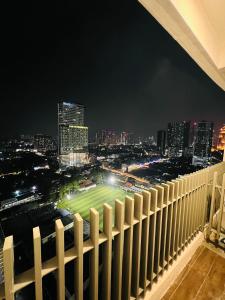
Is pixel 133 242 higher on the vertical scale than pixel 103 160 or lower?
higher

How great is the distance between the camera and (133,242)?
113 cm

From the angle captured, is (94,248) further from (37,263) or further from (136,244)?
(136,244)

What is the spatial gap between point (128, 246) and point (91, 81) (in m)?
43.5

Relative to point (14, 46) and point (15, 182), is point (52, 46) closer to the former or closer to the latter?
point (14, 46)

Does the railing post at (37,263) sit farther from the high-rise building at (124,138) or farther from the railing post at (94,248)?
the high-rise building at (124,138)

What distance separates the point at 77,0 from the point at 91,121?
30.4 meters

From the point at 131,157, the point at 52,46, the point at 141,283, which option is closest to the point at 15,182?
the point at 52,46

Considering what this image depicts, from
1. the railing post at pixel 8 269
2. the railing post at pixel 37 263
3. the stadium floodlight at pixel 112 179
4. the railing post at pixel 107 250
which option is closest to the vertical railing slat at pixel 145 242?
the railing post at pixel 107 250

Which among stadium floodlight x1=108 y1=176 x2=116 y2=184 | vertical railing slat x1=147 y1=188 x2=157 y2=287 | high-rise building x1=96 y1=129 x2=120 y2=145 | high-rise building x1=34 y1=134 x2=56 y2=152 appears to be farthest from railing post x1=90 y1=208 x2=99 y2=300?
high-rise building x1=96 y1=129 x2=120 y2=145

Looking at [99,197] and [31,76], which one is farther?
[31,76]

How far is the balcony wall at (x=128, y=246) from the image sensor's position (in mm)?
683

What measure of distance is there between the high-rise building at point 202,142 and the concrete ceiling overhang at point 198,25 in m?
33.7

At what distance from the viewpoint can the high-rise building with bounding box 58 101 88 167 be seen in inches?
1704

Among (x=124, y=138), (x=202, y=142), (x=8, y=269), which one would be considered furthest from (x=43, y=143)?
(x=8, y=269)
